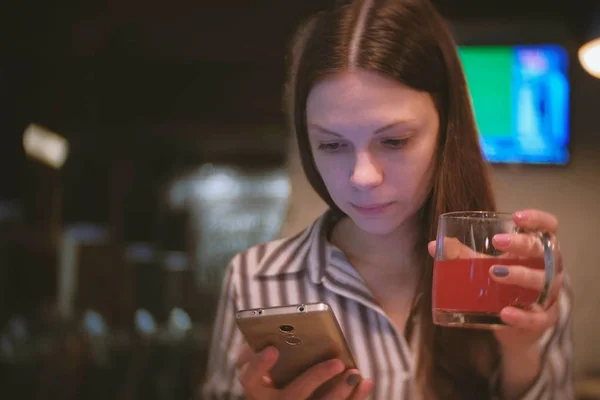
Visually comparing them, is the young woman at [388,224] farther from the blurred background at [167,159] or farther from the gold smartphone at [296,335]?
the blurred background at [167,159]

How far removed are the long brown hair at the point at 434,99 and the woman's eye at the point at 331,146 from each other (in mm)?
50

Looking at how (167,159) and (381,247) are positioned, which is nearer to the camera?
(381,247)

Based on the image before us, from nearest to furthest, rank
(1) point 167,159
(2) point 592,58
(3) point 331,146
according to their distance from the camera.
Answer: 1. (3) point 331,146
2. (2) point 592,58
3. (1) point 167,159

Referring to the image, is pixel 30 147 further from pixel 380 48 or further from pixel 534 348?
pixel 534 348

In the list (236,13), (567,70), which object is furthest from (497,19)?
(236,13)

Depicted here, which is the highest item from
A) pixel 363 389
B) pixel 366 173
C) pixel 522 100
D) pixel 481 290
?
pixel 522 100

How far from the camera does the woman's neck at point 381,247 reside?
2.56ft

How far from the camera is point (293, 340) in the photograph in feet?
2.29

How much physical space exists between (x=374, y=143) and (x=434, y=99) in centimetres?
10

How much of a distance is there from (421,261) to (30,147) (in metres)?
1.12

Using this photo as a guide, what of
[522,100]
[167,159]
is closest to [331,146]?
[522,100]

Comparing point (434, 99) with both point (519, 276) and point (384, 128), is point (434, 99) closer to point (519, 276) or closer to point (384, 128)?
point (384, 128)

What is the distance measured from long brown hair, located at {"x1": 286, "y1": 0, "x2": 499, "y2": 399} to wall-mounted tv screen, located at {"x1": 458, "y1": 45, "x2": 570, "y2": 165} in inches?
13.8

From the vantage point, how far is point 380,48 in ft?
2.36
